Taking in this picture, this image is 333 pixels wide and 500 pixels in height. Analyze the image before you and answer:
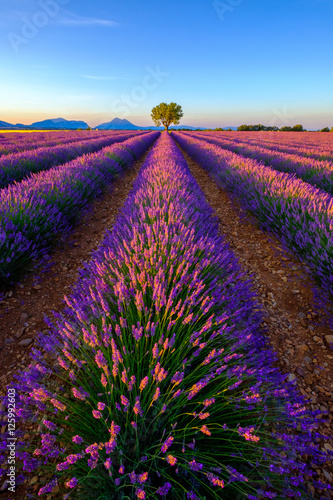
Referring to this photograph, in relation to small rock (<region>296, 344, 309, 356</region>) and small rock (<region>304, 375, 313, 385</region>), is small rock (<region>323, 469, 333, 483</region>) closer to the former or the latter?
small rock (<region>304, 375, 313, 385</region>)

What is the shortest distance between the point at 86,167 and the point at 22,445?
5.72 metres

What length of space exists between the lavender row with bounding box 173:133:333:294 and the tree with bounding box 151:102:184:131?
6198cm

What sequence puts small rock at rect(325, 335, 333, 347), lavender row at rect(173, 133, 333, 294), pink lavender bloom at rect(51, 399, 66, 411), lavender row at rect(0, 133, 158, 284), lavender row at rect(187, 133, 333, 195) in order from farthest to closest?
1. lavender row at rect(187, 133, 333, 195)
2. lavender row at rect(0, 133, 158, 284)
3. lavender row at rect(173, 133, 333, 294)
4. small rock at rect(325, 335, 333, 347)
5. pink lavender bloom at rect(51, 399, 66, 411)

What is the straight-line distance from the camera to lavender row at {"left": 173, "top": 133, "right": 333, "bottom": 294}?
2562mm

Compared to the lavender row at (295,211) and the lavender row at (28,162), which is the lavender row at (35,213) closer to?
the lavender row at (28,162)

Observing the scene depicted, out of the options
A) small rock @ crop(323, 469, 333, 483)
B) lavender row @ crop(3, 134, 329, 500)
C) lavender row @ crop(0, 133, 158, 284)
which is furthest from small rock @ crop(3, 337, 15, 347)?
small rock @ crop(323, 469, 333, 483)

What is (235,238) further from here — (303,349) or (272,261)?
(303,349)

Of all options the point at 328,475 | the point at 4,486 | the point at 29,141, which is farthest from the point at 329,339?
the point at 29,141

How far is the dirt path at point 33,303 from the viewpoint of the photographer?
6.14 ft

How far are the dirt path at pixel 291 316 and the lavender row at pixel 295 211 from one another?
0.31m

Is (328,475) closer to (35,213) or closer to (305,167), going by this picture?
(35,213)

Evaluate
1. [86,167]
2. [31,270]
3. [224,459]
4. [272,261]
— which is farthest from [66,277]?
[86,167]

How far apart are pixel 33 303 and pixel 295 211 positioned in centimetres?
345

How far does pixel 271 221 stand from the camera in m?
3.75
